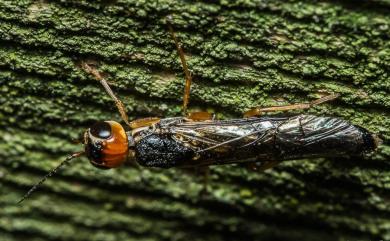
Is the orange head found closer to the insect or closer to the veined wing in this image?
the insect

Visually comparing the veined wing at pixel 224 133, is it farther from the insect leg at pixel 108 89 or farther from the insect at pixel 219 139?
the insect leg at pixel 108 89

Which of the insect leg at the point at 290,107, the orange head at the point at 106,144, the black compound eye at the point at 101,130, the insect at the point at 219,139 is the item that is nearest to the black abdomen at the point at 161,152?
the insect at the point at 219,139

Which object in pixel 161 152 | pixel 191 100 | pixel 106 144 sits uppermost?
pixel 191 100

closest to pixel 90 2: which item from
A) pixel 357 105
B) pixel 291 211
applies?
pixel 357 105

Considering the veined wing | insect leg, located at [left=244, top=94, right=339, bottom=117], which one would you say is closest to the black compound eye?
the veined wing

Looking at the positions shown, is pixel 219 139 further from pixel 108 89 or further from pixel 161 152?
pixel 108 89

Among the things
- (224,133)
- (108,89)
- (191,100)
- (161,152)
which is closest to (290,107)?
(224,133)

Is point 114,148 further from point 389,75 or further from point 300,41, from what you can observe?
point 389,75
